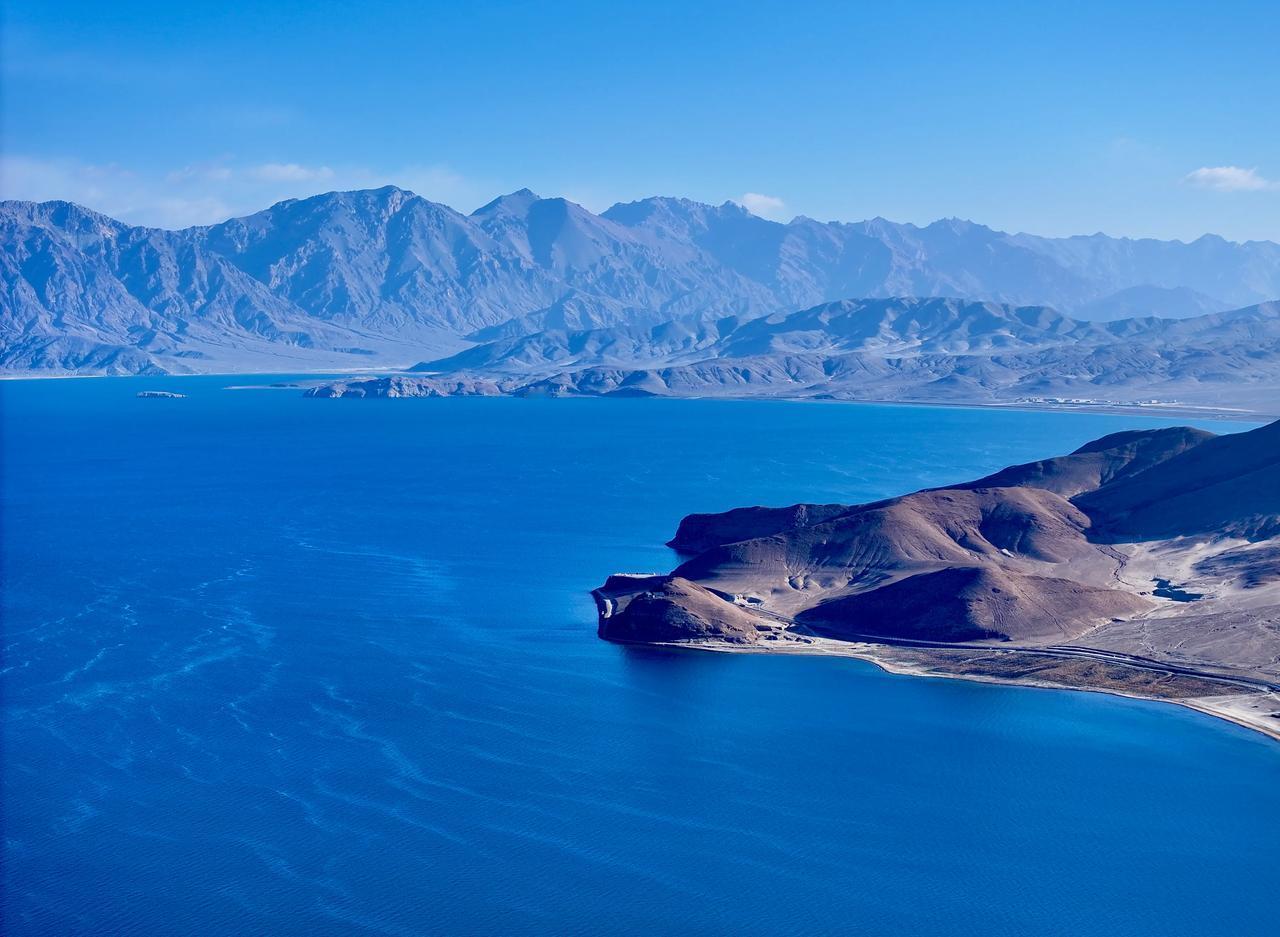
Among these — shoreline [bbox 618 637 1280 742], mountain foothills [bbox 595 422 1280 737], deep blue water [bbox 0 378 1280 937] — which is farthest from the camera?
mountain foothills [bbox 595 422 1280 737]

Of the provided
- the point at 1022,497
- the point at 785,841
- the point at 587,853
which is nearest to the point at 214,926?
the point at 587,853

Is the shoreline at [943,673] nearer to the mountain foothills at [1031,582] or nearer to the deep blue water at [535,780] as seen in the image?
the mountain foothills at [1031,582]

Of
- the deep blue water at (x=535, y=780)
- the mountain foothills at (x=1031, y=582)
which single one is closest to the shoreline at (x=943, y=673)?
the mountain foothills at (x=1031, y=582)

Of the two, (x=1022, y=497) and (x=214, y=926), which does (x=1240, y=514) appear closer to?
(x=1022, y=497)

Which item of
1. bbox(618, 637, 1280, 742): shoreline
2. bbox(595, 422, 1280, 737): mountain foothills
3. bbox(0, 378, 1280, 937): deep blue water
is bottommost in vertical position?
bbox(0, 378, 1280, 937): deep blue water

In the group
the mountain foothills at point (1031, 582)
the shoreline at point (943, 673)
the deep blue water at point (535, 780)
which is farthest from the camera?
the mountain foothills at point (1031, 582)

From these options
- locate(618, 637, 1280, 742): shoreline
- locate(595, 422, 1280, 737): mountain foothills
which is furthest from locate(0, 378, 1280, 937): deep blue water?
locate(595, 422, 1280, 737): mountain foothills

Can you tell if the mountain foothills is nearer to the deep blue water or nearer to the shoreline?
the shoreline
